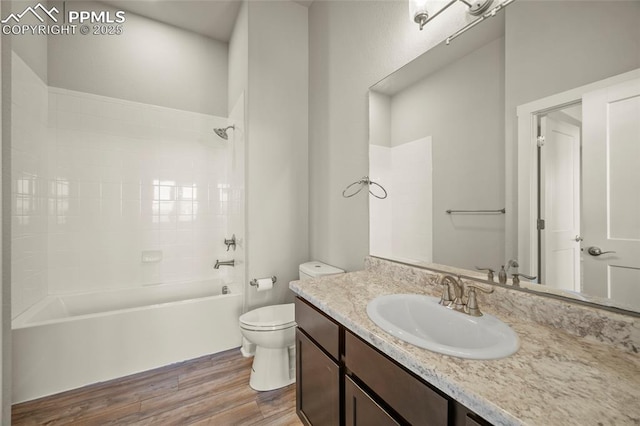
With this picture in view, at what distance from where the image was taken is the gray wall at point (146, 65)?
7.18 ft

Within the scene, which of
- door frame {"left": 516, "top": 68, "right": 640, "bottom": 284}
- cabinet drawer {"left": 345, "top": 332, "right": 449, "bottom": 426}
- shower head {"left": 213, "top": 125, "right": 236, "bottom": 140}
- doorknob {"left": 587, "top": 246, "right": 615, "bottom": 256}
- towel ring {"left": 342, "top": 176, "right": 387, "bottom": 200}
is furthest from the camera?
shower head {"left": 213, "top": 125, "right": 236, "bottom": 140}

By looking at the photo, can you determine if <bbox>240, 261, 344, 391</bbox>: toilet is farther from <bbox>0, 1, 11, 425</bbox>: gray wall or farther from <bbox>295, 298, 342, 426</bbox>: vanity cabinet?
<bbox>0, 1, 11, 425</bbox>: gray wall

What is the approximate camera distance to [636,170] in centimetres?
67

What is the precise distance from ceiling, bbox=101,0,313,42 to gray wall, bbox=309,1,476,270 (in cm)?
64

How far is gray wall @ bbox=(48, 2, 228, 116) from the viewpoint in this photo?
2.19m

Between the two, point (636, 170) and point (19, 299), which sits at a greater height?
point (636, 170)

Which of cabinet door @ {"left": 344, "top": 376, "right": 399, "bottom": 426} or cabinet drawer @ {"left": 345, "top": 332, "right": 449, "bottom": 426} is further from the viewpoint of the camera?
cabinet door @ {"left": 344, "top": 376, "right": 399, "bottom": 426}

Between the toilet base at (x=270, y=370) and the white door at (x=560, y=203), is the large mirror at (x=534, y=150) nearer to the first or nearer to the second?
the white door at (x=560, y=203)

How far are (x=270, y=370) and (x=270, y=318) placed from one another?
33cm

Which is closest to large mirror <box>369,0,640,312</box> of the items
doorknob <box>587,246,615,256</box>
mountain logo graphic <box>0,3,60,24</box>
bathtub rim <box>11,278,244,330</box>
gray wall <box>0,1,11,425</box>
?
doorknob <box>587,246,615,256</box>

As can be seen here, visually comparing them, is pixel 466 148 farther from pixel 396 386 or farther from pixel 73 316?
pixel 73 316

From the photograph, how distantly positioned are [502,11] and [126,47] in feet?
10.0

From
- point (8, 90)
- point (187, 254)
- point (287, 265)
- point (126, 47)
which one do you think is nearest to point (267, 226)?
point (287, 265)

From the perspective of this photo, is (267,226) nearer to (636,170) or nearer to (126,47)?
(636,170)
